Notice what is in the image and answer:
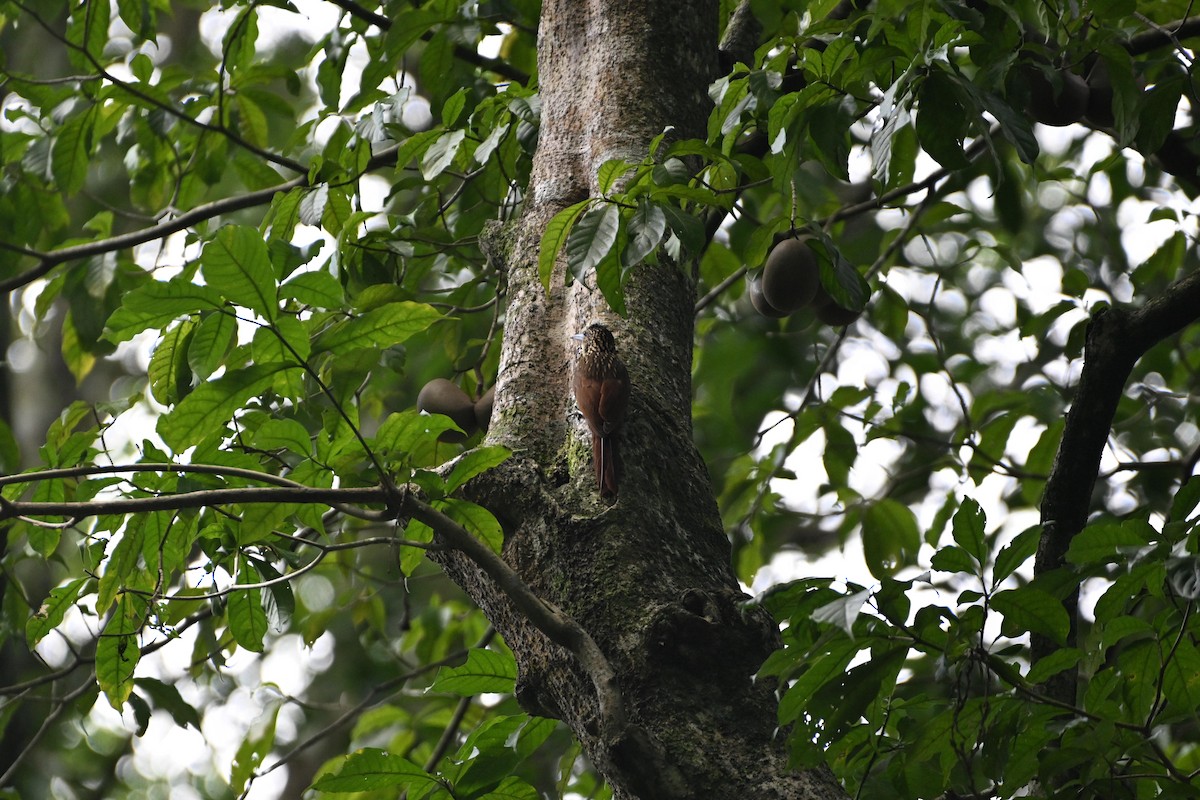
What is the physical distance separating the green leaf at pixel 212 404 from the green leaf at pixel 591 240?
398mm

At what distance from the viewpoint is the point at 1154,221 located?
2.99 metres

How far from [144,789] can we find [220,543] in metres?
7.94

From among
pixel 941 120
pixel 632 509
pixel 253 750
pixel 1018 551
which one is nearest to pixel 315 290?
pixel 632 509

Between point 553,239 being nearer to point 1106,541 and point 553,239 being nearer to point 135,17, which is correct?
point 1106,541

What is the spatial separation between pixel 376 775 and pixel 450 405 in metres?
0.76

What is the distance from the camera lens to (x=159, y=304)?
1362mm

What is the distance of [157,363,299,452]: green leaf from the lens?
1.41m

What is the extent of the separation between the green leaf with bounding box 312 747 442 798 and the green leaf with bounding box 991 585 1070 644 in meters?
0.83

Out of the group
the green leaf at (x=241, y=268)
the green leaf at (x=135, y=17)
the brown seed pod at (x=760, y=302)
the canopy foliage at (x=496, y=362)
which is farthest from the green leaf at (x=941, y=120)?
the green leaf at (x=135, y=17)

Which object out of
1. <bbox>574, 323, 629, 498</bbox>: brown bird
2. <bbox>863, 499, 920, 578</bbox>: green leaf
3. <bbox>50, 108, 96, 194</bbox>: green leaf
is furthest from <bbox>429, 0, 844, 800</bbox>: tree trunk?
<bbox>863, 499, 920, 578</bbox>: green leaf

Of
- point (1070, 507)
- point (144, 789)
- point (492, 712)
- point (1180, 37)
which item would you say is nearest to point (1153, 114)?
point (1180, 37)

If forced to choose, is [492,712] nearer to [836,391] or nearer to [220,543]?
[836,391]

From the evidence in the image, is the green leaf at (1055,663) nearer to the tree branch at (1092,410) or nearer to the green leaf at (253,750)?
the tree branch at (1092,410)

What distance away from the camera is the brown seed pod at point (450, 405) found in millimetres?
2133
